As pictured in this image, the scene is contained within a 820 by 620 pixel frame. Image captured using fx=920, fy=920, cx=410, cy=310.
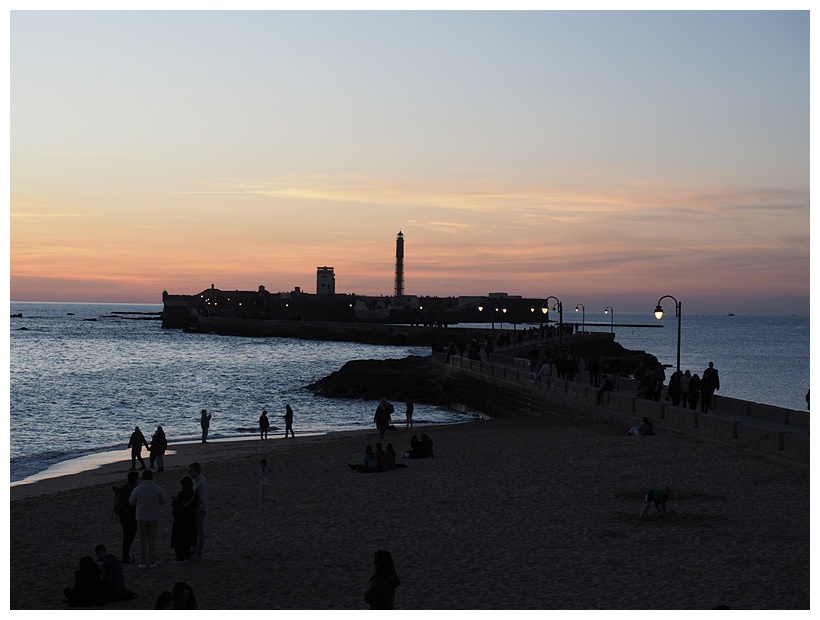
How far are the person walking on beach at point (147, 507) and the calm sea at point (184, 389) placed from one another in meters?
16.0

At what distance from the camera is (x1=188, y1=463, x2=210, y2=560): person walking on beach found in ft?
43.0

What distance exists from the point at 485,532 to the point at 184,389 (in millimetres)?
49622

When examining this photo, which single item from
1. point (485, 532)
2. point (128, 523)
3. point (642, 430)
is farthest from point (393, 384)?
point (128, 523)

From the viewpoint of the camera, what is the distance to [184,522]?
13.3 metres

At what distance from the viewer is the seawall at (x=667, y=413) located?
20.9 metres

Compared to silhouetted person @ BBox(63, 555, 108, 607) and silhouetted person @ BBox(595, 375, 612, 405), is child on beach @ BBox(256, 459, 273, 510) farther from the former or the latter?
silhouetted person @ BBox(595, 375, 612, 405)

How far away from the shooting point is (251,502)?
19.1 m

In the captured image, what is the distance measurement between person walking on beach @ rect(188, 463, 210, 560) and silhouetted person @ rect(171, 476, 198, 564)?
0.06m

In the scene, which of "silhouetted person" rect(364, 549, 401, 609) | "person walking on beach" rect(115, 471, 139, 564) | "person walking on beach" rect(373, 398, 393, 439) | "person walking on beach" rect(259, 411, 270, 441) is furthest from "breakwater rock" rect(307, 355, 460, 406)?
"silhouetted person" rect(364, 549, 401, 609)

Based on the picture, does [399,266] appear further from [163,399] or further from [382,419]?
[382,419]

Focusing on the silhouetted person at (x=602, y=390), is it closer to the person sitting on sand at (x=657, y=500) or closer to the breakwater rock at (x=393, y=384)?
the person sitting on sand at (x=657, y=500)

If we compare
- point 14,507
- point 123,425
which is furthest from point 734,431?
point 123,425

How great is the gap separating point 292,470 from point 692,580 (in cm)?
1345
